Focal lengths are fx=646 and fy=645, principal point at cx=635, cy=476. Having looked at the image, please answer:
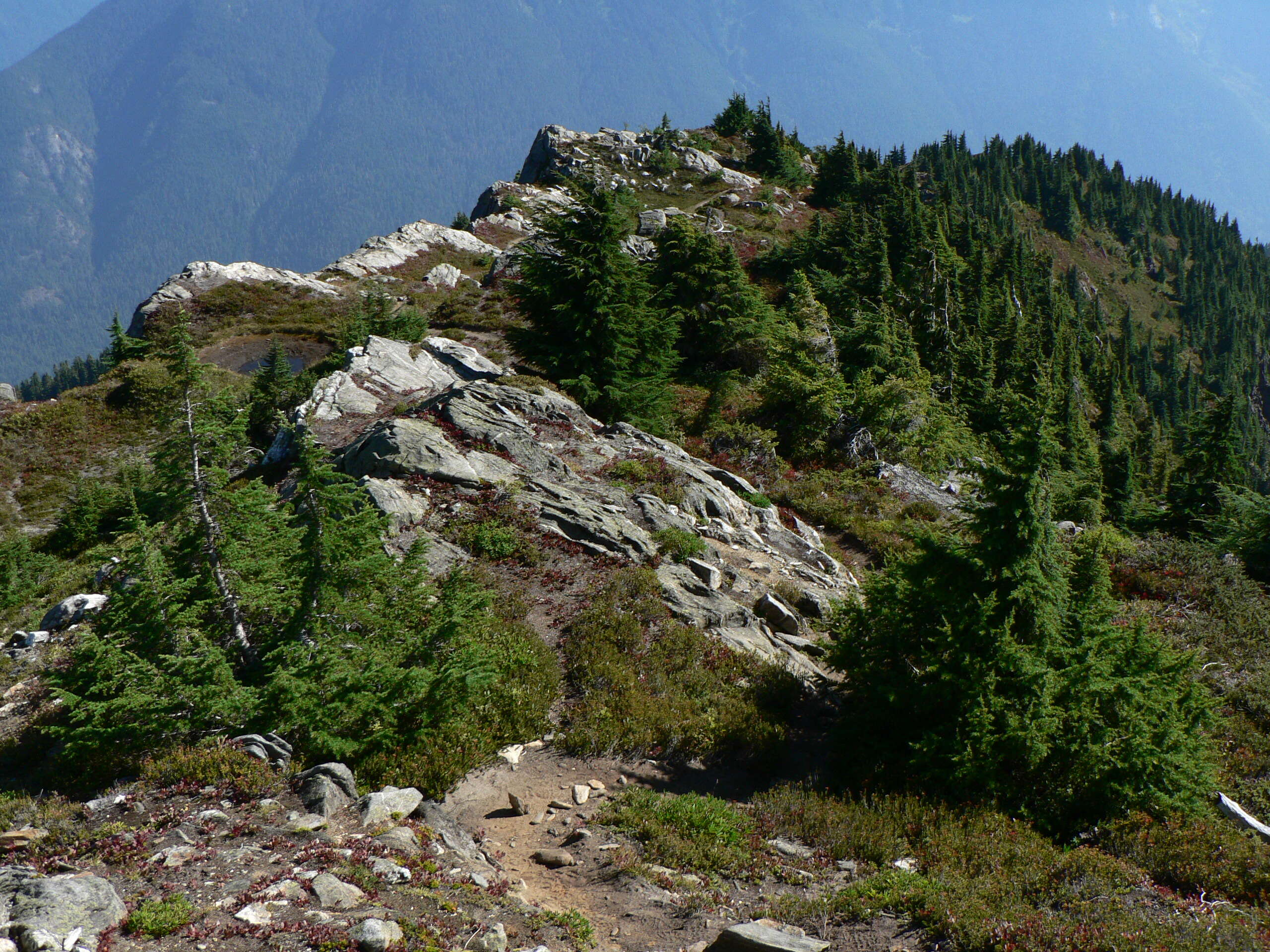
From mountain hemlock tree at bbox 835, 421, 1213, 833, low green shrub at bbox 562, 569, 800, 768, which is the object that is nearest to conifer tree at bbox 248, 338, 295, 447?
low green shrub at bbox 562, 569, 800, 768

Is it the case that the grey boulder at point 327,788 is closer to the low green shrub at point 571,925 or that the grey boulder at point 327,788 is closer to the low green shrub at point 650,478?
the low green shrub at point 571,925

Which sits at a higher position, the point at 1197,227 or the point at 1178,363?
the point at 1197,227

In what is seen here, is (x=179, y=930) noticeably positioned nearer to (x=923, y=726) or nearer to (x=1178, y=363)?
(x=923, y=726)

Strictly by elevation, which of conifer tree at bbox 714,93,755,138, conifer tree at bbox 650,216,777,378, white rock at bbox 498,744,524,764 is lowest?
white rock at bbox 498,744,524,764

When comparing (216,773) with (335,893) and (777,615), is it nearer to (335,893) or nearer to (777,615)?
(335,893)

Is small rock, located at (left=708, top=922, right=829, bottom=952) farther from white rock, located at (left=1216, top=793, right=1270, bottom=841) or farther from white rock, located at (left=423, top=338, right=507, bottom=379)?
white rock, located at (left=423, top=338, right=507, bottom=379)

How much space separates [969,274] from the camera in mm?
58750

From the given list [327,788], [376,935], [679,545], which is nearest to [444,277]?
[679,545]

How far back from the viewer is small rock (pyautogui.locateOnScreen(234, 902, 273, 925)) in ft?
16.6

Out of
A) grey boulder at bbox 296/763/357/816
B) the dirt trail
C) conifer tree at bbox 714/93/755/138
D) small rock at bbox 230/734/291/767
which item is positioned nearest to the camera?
the dirt trail

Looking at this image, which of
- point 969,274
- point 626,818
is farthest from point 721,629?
point 969,274

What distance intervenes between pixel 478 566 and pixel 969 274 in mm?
59684

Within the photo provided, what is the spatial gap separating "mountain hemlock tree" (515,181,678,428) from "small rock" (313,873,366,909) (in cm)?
1898

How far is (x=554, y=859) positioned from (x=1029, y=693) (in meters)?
6.36
